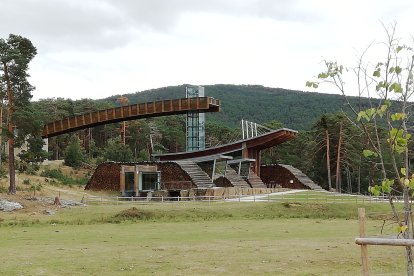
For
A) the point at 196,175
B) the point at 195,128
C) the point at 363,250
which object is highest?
the point at 195,128

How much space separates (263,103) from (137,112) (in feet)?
350

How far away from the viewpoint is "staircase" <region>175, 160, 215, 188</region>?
46.9 meters

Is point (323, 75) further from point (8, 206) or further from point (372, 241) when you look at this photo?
point (8, 206)

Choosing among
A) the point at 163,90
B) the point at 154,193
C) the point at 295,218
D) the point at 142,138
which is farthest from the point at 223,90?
the point at 295,218

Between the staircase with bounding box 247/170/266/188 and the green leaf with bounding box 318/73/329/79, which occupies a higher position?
the green leaf with bounding box 318/73/329/79

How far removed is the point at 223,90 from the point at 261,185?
118 metres

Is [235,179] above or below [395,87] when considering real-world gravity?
below

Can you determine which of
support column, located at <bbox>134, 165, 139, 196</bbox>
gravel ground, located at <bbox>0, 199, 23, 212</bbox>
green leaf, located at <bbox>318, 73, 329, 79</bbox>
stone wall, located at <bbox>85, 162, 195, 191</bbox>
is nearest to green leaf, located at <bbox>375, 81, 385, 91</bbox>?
green leaf, located at <bbox>318, 73, 329, 79</bbox>

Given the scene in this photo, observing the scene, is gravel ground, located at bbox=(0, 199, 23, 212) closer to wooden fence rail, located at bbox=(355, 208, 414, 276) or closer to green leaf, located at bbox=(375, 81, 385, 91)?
wooden fence rail, located at bbox=(355, 208, 414, 276)

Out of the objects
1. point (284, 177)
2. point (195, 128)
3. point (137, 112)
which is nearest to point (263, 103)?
point (284, 177)

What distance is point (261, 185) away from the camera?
192ft

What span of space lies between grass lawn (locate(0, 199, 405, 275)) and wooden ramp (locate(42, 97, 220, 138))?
2243 cm

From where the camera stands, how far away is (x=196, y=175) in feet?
158

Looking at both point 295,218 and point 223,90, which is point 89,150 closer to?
point 295,218
